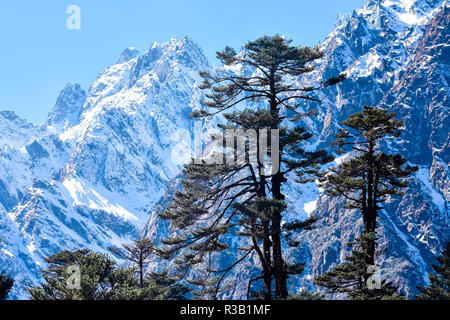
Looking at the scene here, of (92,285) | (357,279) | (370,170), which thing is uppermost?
(370,170)

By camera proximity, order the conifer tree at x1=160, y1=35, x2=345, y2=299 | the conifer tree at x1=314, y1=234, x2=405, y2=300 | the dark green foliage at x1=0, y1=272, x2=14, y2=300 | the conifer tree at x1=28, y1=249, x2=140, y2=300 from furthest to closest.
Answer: the conifer tree at x1=314, y1=234, x2=405, y2=300 < the conifer tree at x1=160, y1=35, x2=345, y2=299 < the dark green foliage at x1=0, y1=272, x2=14, y2=300 < the conifer tree at x1=28, y1=249, x2=140, y2=300

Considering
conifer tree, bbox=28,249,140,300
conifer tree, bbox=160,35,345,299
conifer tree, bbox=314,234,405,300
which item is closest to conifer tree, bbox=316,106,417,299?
conifer tree, bbox=314,234,405,300

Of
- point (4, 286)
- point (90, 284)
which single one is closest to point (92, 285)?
point (90, 284)

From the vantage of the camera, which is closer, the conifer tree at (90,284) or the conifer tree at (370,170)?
the conifer tree at (90,284)

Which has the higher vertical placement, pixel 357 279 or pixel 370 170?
pixel 370 170

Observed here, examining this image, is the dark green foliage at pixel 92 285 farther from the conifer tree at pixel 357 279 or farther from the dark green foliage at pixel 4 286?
the conifer tree at pixel 357 279

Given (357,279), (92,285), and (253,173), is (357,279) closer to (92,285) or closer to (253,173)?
(253,173)

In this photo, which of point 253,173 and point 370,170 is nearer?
point 253,173

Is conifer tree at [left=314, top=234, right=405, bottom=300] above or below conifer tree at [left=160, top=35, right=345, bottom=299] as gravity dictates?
below

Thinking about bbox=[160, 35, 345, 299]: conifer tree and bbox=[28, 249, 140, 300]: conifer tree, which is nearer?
bbox=[28, 249, 140, 300]: conifer tree

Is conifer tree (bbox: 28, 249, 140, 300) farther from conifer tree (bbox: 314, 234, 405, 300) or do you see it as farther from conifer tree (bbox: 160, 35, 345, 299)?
conifer tree (bbox: 314, 234, 405, 300)

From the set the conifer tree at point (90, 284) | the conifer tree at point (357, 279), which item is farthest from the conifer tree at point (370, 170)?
the conifer tree at point (90, 284)

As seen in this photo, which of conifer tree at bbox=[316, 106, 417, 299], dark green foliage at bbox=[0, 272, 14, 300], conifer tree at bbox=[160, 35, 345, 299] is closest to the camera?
dark green foliage at bbox=[0, 272, 14, 300]
